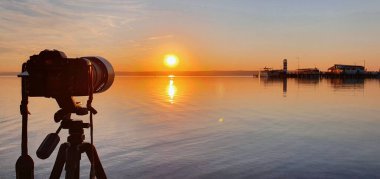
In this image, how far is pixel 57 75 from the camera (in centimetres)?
287

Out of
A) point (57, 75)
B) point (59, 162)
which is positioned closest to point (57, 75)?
point (57, 75)

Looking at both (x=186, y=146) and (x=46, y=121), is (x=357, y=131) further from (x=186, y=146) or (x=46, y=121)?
(x=46, y=121)

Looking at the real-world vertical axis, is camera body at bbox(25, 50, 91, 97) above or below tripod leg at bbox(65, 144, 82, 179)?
above

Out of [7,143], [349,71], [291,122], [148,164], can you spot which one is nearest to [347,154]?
[148,164]

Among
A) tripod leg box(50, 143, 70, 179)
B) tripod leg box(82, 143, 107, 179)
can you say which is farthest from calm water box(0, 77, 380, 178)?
tripod leg box(50, 143, 70, 179)

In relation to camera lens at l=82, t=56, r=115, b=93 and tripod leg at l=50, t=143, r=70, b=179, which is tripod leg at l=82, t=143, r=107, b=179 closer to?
tripod leg at l=50, t=143, r=70, b=179

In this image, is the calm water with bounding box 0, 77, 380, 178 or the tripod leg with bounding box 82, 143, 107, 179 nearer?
the tripod leg with bounding box 82, 143, 107, 179

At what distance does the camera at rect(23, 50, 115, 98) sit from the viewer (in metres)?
2.86

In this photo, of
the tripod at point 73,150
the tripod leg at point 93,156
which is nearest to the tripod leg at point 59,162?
the tripod at point 73,150

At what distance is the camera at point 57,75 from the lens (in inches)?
112

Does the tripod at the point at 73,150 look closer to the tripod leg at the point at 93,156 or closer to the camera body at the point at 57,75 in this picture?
the tripod leg at the point at 93,156

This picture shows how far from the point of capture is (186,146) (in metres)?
10.6

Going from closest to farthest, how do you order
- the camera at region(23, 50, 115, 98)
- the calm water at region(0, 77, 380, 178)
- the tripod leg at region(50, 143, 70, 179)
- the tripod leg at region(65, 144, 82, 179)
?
the camera at region(23, 50, 115, 98) < the tripod leg at region(65, 144, 82, 179) < the tripod leg at region(50, 143, 70, 179) < the calm water at region(0, 77, 380, 178)

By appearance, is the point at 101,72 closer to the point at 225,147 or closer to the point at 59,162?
the point at 59,162
